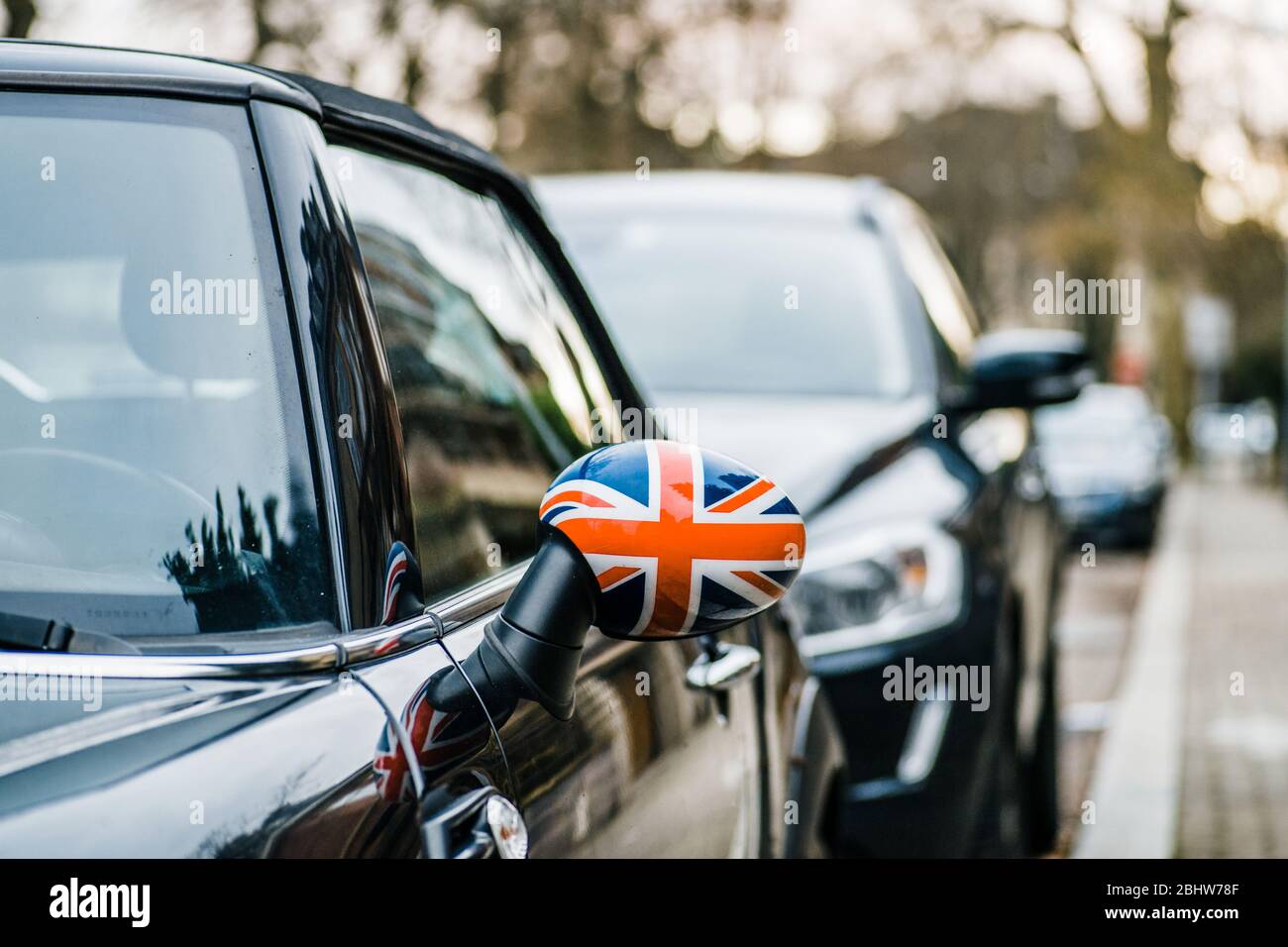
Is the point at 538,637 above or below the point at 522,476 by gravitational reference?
below

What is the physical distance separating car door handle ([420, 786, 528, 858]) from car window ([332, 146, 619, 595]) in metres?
0.30

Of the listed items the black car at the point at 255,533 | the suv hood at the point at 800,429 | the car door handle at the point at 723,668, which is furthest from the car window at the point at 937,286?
the black car at the point at 255,533

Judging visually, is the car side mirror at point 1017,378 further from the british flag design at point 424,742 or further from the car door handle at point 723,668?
the british flag design at point 424,742

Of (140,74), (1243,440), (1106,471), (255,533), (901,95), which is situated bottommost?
(1106,471)

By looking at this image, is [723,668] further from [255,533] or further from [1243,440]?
[1243,440]

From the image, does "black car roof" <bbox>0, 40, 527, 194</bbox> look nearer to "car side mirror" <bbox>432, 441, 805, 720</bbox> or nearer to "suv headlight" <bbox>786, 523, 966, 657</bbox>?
"car side mirror" <bbox>432, 441, 805, 720</bbox>

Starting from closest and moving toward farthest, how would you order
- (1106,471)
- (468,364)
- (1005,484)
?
(468,364) → (1005,484) → (1106,471)

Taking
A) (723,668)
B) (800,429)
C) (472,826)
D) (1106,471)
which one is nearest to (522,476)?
(723,668)

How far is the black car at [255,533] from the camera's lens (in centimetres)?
138

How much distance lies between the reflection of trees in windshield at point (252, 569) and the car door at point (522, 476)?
180 millimetres

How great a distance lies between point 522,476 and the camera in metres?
2.37

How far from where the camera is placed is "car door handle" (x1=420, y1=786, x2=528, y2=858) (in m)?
1.44

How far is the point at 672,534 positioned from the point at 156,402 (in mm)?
561
